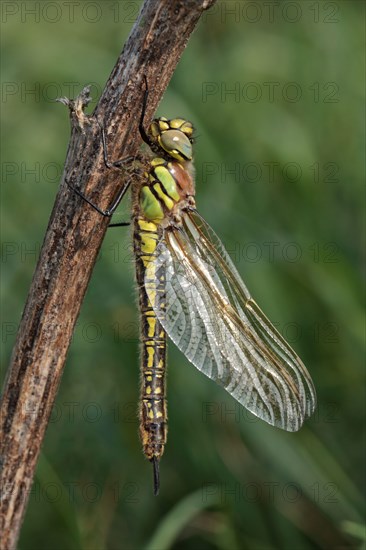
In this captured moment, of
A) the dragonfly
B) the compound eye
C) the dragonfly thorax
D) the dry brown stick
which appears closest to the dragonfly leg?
the dragonfly

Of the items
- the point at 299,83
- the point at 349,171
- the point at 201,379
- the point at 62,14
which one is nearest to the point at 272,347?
the point at 201,379

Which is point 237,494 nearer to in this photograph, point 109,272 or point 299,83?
point 109,272

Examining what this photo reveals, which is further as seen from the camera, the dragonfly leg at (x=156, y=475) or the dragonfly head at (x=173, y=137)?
the dragonfly head at (x=173, y=137)

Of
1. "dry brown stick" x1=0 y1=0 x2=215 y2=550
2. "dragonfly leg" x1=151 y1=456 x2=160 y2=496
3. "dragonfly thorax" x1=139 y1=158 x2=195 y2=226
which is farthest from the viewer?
"dragonfly thorax" x1=139 y1=158 x2=195 y2=226

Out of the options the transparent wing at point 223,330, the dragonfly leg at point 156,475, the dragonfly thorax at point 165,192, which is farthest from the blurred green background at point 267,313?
the dragonfly leg at point 156,475

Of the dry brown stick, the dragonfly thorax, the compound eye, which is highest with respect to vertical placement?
the compound eye

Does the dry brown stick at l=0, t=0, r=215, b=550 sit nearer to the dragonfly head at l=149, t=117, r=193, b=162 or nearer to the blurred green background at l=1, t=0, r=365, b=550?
the dragonfly head at l=149, t=117, r=193, b=162

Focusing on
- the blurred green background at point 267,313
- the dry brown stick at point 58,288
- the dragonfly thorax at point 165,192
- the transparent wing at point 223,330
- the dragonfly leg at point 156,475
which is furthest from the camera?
the blurred green background at point 267,313

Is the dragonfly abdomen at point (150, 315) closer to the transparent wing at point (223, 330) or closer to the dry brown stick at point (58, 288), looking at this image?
the transparent wing at point (223, 330)
